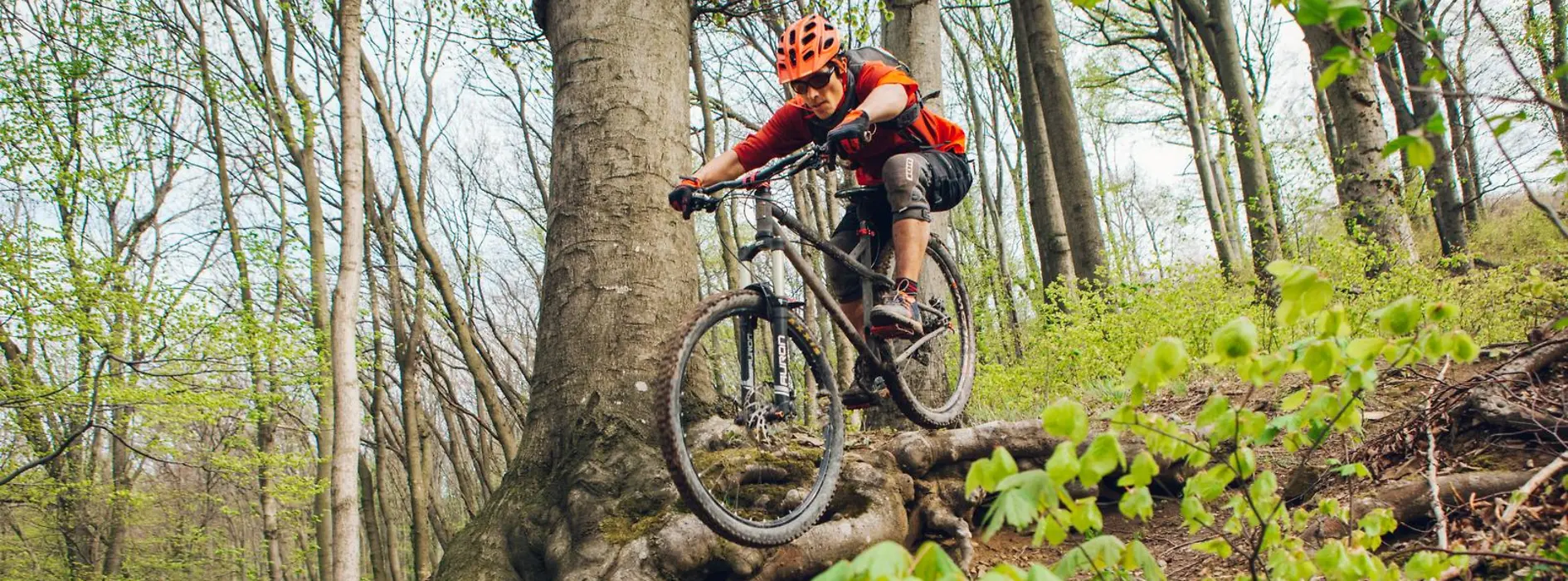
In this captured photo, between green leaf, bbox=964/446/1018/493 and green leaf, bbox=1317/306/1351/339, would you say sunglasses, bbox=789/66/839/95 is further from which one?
green leaf, bbox=964/446/1018/493

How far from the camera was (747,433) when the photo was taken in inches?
132

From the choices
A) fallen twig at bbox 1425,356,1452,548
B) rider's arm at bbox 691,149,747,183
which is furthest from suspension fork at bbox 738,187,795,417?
fallen twig at bbox 1425,356,1452,548

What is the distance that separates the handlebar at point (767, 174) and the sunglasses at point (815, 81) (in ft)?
1.04

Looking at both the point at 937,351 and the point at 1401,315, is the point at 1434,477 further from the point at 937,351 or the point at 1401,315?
the point at 937,351

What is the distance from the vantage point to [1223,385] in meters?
5.55

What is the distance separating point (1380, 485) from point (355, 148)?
8784 millimetres

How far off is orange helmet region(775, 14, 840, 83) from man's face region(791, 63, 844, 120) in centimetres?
5

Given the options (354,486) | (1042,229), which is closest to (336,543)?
(354,486)

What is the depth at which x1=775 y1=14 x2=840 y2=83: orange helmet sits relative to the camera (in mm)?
3410

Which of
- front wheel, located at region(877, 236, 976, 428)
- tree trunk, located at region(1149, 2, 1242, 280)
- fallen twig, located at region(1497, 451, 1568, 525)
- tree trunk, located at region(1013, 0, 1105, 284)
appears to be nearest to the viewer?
fallen twig, located at region(1497, 451, 1568, 525)

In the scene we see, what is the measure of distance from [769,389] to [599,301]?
1024 millimetres

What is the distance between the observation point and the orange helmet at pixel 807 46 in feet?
11.2

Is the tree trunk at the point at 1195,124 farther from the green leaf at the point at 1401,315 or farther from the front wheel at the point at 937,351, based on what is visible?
the green leaf at the point at 1401,315

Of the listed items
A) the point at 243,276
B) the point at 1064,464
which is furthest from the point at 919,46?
the point at 243,276
